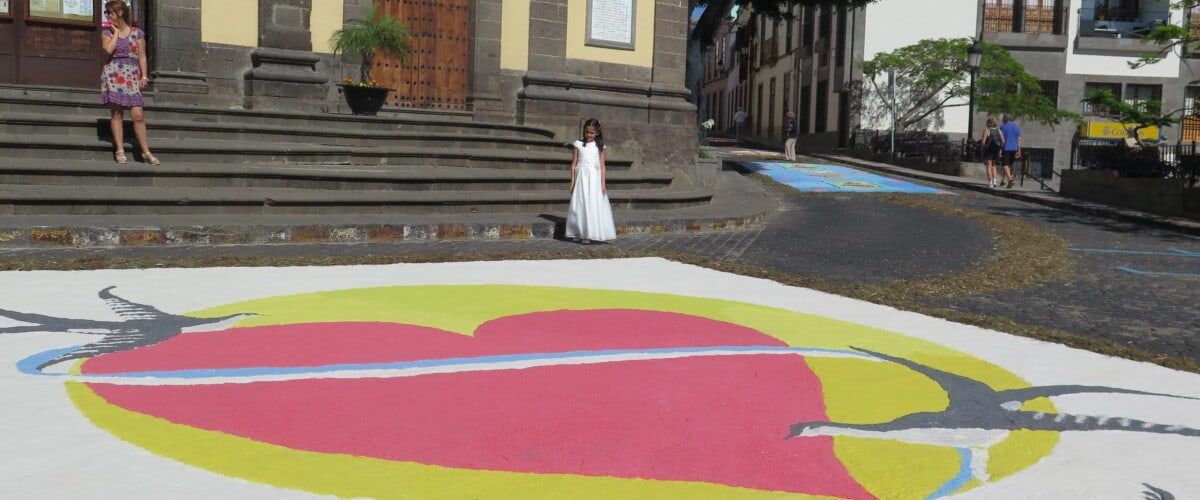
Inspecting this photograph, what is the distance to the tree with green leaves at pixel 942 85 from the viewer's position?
2883cm

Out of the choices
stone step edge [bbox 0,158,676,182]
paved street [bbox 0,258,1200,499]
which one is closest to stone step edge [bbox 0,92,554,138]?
stone step edge [bbox 0,158,676,182]

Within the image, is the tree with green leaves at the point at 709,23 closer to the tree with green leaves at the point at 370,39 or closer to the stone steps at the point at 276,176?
the tree with green leaves at the point at 370,39

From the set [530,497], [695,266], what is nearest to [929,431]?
[530,497]

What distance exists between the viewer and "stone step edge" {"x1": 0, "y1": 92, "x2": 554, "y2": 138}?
11508 millimetres

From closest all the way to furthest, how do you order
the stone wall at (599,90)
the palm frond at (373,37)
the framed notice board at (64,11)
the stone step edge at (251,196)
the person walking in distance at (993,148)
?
the stone step edge at (251,196) → the framed notice board at (64,11) → the palm frond at (373,37) → the stone wall at (599,90) → the person walking in distance at (993,148)

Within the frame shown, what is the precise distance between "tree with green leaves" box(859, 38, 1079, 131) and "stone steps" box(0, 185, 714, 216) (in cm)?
2081

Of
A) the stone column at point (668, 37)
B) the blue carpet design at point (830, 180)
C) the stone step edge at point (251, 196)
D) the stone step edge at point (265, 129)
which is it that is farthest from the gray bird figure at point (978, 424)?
the blue carpet design at point (830, 180)

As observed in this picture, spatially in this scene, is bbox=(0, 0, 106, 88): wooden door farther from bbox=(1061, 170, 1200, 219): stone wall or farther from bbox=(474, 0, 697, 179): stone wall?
bbox=(1061, 170, 1200, 219): stone wall

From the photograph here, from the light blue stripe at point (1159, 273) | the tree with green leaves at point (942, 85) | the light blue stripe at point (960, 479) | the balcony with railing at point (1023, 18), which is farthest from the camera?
the balcony with railing at point (1023, 18)

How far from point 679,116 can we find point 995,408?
1221cm

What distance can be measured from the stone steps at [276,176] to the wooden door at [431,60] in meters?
3.73

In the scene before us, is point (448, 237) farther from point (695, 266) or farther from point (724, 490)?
point (724, 490)

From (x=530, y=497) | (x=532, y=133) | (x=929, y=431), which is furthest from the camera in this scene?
(x=532, y=133)

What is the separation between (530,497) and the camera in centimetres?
291
